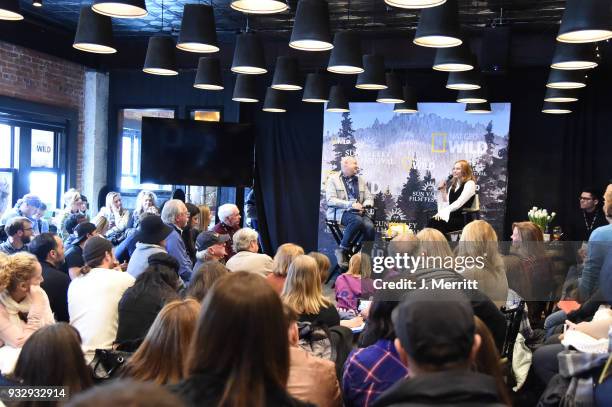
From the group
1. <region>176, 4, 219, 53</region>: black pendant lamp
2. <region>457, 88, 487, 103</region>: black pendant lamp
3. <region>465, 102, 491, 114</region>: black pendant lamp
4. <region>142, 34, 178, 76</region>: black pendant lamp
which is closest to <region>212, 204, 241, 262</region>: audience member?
<region>142, 34, 178, 76</region>: black pendant lamp

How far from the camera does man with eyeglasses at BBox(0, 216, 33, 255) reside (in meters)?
5.66

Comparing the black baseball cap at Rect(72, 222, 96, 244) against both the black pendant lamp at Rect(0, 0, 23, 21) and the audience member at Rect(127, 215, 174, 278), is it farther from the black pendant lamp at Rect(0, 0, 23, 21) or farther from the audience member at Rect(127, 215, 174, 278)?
the black pendant lamp at Rect(0, 0, 23, 21)

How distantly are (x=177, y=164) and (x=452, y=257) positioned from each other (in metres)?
6.37

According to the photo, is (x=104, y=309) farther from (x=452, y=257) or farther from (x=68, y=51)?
(x=68, y=51)

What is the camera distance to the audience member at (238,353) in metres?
1.59

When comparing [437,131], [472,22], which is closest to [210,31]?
[472,22]

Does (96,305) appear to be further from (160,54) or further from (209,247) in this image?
(160,54)

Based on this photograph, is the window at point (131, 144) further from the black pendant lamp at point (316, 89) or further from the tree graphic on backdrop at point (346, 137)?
the black pendant lamp at point (316, 89)

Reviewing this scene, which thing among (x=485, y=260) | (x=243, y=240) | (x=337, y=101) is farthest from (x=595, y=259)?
(x=337, y=101)

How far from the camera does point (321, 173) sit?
35.7ft

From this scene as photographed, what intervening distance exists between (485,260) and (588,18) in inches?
60.9

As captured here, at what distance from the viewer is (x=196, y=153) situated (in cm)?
1009

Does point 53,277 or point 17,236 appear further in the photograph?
point 17,236

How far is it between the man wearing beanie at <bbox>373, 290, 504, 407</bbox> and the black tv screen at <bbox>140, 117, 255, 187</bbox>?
857cm
